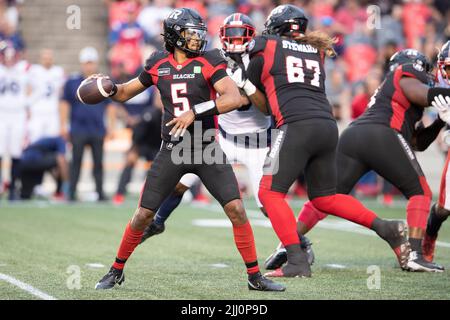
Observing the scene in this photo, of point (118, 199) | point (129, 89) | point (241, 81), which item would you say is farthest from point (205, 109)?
point (118, 199)

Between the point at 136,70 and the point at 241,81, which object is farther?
the point at 136,70

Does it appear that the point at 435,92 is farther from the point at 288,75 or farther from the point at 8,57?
the point at 8,57

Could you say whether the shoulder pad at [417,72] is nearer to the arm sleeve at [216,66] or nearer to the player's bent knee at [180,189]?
the arm sleeve at [216,66]

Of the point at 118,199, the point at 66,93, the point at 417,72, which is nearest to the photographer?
the point at 417,72

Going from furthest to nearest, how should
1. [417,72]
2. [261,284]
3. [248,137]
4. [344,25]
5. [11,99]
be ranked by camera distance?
[344,25]
[11,99]
[248,137]
[417,72]
[261,284]

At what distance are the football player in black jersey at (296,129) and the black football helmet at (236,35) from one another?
21 centimetres

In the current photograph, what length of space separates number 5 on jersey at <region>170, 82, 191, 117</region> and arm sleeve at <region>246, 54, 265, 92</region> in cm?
97

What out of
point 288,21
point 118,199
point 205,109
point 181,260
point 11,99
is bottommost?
point 118,199

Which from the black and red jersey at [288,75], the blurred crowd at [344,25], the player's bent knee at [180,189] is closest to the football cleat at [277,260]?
the player's bent knee at [180,189]

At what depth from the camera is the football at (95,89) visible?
6430 millimetres

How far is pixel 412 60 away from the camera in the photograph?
7535 mm

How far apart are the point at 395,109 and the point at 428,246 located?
1.16 m

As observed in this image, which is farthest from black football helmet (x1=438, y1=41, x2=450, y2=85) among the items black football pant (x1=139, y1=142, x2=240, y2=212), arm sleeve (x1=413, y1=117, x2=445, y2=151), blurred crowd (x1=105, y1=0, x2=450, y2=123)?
blurred crowd (x1=105, y1=0, x2=450, y2=123)
